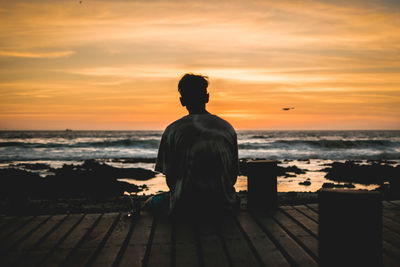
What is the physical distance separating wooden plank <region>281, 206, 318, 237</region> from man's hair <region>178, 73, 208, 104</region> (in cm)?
188

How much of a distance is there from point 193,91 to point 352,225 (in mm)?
Answer: 2155

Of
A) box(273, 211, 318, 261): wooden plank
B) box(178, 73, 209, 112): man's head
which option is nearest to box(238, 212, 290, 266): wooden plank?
box(273, 211, 318, 261): wooden plank

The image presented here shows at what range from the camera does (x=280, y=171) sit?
1556 centimetres

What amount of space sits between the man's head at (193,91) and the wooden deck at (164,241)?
1387 millimetres

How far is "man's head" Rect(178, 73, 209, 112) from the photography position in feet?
11.9

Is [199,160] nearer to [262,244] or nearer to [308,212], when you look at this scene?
[262,244]

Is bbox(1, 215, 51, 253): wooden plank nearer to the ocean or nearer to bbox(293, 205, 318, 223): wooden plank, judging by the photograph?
bbox(293, 205, 318, 223): wooden plank

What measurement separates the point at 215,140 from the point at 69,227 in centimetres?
200

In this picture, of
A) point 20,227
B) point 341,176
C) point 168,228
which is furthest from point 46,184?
point 341,176

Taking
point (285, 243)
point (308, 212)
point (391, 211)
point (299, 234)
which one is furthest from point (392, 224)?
point (285, 243)

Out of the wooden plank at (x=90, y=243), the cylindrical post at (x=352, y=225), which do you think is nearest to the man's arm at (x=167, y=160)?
the wooden plank at (x=90, y=243)

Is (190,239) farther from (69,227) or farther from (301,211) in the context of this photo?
(301,211)

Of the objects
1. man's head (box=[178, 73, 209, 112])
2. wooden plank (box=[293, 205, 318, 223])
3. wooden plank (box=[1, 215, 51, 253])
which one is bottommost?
wooden plank (box=[1, 215, 51, 253])

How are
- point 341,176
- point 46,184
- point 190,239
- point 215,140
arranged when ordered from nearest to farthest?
1. point 190,239
2. point 215,140
3. point 46,184
4. point 341,176
